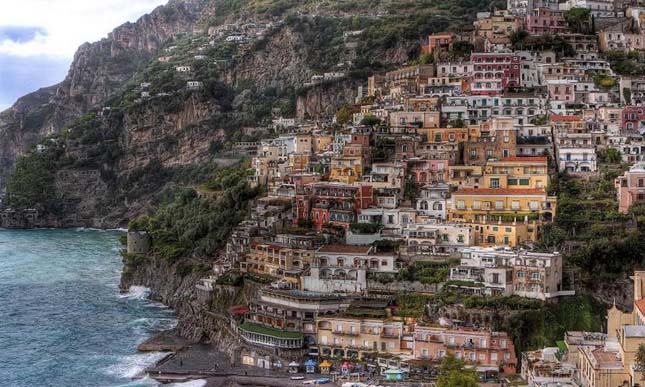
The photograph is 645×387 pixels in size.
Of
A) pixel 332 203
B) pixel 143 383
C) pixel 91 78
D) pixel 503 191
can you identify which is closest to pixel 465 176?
pixel 503 191

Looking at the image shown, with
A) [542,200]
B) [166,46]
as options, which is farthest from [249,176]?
[166,46]

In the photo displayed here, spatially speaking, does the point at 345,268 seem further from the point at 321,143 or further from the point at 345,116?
the point at 345,116

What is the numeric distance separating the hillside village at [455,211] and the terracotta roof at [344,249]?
4.4 inches

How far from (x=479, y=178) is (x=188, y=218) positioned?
87.2 feet

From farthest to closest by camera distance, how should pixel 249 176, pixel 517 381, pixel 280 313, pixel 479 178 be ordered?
pixel 249 176, pixel 479 178, pixel 280 313, pixel 517 381

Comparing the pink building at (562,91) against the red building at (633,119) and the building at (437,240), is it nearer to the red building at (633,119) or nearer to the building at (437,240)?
the red building at (633,119)

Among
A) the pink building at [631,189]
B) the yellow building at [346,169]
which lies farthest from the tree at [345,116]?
the pink building at [631,189]

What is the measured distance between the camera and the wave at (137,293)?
70875 mm

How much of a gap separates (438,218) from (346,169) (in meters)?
9.35

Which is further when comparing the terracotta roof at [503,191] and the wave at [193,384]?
the terracotta roof at [503,191]

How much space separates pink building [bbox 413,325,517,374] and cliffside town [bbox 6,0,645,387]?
0.23 ft

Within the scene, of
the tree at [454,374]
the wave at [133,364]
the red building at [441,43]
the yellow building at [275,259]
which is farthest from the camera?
the red building at [441,43]

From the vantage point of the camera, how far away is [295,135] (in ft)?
246

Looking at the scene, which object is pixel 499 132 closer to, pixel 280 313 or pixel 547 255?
pixel 547 255
